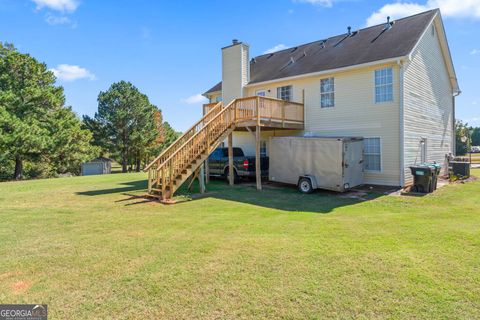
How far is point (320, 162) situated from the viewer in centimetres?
1133

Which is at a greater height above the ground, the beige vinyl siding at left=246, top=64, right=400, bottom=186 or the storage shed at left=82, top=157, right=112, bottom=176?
the beige vinyl siding at left=246, top=64, right=400, bottom=186

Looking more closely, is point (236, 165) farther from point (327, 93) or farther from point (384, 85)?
point (384, 85)

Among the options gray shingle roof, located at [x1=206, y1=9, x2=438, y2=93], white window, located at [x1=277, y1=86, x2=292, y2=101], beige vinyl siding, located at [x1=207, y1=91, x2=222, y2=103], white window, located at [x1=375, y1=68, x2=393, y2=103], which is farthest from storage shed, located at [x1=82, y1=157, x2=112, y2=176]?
white window, located at [x1=375, y1=68, x2=393, y2=103]

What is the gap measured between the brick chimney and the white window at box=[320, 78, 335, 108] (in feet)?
15.6

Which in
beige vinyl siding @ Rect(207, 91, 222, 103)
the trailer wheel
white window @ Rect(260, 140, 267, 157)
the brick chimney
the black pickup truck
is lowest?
the trailer wheel

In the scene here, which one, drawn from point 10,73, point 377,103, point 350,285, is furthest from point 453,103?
point 10,73

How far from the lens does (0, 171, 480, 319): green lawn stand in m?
3.25

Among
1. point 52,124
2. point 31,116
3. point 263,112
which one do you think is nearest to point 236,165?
point 263,112

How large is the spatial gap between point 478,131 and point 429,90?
8625 centimetres

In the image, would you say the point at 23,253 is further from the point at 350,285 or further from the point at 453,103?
the point at 453,103

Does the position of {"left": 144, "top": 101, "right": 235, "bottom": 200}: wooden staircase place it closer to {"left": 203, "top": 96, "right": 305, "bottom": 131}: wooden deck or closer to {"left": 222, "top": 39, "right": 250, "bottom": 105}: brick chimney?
{"left": 203, "top": 96, "right": 305, "bottom": 131}: wooden deck

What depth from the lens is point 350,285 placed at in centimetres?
367

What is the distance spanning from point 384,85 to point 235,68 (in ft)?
27.0

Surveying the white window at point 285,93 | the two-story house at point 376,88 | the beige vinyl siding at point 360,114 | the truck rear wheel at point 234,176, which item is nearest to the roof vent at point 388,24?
the two-story house at point 376,88
